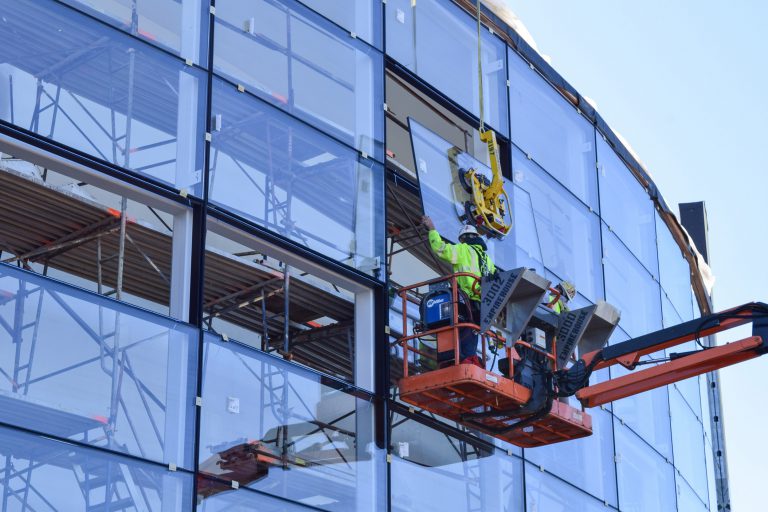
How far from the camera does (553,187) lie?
23.2 meters

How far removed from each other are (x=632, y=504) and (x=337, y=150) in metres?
9.74

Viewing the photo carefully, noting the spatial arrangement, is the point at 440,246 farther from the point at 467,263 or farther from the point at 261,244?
the point at 261,244

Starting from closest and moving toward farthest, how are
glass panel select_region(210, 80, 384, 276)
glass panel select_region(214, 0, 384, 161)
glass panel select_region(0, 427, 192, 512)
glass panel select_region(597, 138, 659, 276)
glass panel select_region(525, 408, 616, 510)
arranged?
glass panel select_region(0, 427, 192, 512)
glass panel select_region(210, 80, 384, 276)
glass panel select_region(214, 0, 384, 161)
glass panel select_region(525, 408, 616, 510)
glass panel select_region(597, 138, 659, 276)

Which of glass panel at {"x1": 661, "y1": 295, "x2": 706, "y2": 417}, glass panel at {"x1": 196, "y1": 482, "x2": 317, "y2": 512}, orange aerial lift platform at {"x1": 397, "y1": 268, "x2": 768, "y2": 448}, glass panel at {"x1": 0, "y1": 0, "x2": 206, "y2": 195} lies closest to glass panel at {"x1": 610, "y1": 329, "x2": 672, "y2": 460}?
glass panel at {"x1": 661, "y1": 295, "x2": 706, "y2": 417}

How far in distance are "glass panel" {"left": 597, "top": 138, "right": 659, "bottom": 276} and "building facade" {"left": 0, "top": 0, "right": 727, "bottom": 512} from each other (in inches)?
12.5

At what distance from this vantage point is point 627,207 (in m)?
27.2

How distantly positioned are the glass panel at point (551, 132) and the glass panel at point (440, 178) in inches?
144

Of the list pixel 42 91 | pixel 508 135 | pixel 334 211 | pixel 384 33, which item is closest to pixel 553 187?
pixel 508 135

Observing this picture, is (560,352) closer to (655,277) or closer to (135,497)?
(135,497)

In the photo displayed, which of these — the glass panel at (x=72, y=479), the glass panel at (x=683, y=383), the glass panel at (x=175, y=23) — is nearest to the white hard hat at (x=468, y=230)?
the glass panel at (x=175, y=23)

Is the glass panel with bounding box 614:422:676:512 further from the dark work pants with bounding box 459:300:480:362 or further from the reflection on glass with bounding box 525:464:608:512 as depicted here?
the dark work pants with bounding box 459:300:480:362

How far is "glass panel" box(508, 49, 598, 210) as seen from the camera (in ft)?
75.5

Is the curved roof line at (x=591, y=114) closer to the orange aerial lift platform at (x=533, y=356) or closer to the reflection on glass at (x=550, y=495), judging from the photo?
the orange aerial lift platform at (x=533, y=356)

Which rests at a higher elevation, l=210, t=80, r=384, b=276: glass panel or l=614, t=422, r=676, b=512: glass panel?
l=210, t=80, r=384, b=276: glass panel
